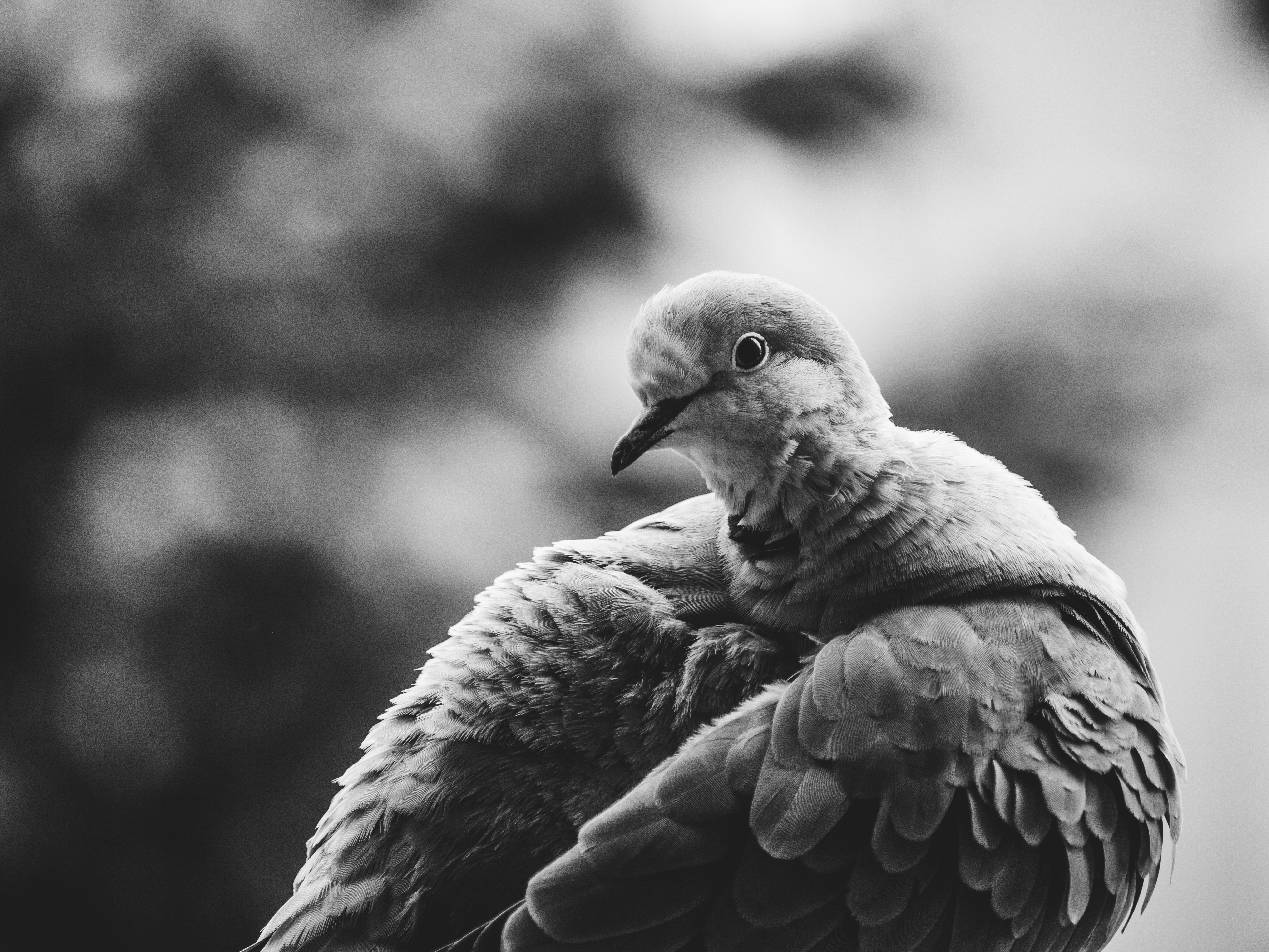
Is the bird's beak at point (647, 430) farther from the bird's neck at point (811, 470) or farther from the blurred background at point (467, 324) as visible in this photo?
the blurred background at point (467, 324)

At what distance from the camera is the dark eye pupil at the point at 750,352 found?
998 millimetres

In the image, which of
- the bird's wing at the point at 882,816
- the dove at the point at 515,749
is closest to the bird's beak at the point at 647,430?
the dove at the point at 515,749

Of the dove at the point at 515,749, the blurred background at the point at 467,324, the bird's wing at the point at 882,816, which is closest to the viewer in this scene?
the bird's wing at the point at 882,816

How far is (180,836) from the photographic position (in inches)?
74.2

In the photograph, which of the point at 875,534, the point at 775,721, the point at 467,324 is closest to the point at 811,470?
the point at 875,534

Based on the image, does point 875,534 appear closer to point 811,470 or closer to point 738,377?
point 811,470

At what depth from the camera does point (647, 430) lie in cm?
101

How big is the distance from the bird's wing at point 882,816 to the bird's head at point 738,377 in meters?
0.20

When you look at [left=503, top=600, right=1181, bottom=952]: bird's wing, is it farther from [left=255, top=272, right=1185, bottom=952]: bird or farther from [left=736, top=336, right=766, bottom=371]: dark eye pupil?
[left=736, top=336, right=766, bottom=371]: dark eye pupil

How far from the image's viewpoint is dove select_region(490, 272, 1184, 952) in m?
0.82

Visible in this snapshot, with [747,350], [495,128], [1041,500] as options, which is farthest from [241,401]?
[1041,500]

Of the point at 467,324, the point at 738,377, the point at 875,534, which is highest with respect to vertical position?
the point at 467,324

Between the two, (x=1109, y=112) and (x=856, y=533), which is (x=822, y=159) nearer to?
(x=1109, y=112)

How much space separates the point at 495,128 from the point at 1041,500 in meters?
1.31
